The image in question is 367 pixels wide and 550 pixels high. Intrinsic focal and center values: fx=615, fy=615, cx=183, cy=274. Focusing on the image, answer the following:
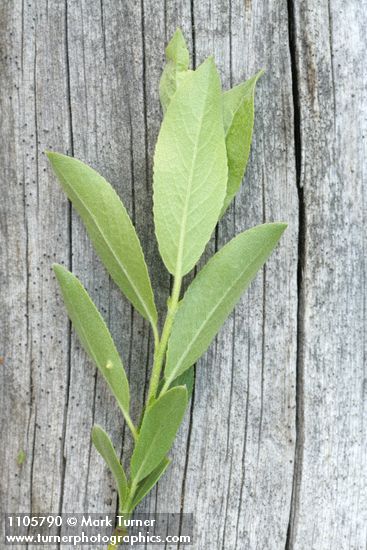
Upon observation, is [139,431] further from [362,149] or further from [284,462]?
[362,149]

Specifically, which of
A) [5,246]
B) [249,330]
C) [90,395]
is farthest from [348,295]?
[5,246]

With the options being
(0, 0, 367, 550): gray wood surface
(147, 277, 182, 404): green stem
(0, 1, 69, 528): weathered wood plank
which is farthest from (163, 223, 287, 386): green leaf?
(0, 1, 69, 528): weathered wood plank

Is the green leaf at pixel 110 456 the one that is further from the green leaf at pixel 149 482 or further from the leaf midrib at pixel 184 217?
the leaf midrib at pixel 184 217

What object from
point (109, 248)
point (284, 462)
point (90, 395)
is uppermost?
point (109, 248)

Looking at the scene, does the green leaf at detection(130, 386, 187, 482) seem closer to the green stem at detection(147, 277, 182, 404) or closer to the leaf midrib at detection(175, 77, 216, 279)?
the green stem at detection(147, 277, 182, 404)

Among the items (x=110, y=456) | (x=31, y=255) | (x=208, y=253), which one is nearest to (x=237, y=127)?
(x=208, y=253)

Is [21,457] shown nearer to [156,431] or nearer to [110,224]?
[156,431]

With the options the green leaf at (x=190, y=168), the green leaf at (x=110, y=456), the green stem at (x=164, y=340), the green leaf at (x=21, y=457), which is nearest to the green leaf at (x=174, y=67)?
the green leaf at (x=190, y=168)
